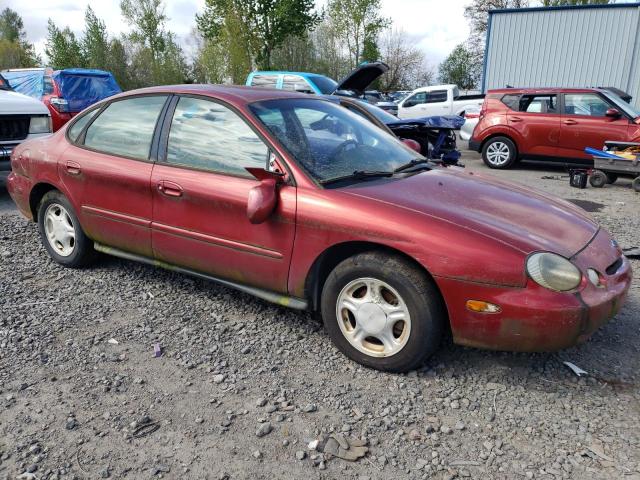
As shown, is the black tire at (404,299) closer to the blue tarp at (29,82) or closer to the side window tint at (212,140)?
the side window tint at (212,140)

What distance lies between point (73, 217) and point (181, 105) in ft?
4.46

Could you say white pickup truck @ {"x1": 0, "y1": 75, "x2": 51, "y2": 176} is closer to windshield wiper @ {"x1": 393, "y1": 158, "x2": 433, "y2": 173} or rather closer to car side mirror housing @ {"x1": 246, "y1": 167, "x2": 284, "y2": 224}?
car side mirror housing @ {"x1": 246, "y1": 167, "x2": 284, "y2": 224}

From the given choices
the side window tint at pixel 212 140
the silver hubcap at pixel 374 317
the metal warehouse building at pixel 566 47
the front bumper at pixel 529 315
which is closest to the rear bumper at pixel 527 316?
the front bumper at pixel 529 315

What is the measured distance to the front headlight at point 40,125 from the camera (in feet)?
24.2

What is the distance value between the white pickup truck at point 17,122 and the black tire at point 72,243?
3.02 meters

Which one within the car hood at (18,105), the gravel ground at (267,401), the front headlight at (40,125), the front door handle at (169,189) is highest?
the car hood at (18,105)

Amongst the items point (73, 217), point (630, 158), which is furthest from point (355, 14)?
point (73, 217)

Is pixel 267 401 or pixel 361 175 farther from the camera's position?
pixel 361 175

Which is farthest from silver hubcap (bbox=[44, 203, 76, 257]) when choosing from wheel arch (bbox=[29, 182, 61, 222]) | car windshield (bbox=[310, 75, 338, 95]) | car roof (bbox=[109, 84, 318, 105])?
car windshield (bbox=[310, 75, 338, 95])

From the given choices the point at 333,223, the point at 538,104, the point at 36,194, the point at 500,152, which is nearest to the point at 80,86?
the point at 36,194

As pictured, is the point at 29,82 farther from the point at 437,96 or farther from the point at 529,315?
the point at 529,315

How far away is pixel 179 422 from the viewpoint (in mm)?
2545

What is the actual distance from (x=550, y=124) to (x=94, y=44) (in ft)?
106

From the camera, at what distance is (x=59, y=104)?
11.4 meters
